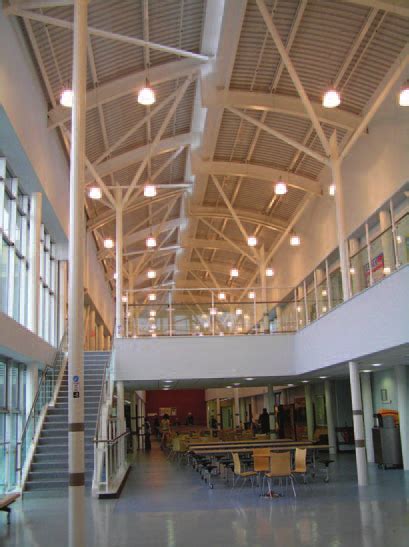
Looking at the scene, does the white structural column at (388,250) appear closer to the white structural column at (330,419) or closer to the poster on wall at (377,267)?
the poster on wall at (377,267)

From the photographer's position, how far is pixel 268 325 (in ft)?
66.7

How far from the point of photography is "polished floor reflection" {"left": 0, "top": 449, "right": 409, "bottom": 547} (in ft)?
27.7

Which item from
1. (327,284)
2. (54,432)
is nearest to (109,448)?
(54,432)

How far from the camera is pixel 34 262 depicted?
627 inches

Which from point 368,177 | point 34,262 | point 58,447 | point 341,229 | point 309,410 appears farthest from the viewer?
point 309,410

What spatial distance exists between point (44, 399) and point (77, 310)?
8900 millimetres

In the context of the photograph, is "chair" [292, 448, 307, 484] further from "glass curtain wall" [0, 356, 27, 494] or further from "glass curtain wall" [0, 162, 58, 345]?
"glass curtain wall" [0, 162, 58, 345]

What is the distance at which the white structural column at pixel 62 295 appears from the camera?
2156 centimetres

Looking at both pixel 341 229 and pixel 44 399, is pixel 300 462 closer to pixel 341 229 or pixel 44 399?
pixel 341 229

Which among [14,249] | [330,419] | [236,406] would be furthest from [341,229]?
[236,406]

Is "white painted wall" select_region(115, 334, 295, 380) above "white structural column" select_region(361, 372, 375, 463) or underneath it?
above

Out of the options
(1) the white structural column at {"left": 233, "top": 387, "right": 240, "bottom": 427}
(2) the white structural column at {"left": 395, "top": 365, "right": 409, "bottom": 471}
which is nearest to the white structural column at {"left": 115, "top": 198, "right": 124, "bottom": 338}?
(2) the white structural column at {"left": 395, "top": 365, "right": 409, "bottom": 471}

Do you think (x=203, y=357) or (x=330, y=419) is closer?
(x=203, y=357)

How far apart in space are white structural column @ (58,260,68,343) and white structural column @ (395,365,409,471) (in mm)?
11288
